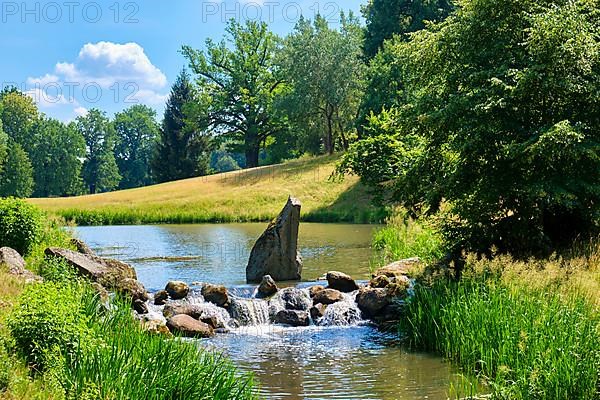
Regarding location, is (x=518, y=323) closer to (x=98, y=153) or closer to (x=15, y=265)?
(x=15, y=265)

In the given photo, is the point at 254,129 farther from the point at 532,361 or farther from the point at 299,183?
the point at 532,361

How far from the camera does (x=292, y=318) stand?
14.9 m

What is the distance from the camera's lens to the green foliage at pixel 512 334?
7.87 m

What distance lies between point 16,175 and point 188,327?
7363cm

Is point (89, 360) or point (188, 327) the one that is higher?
point (89, 360)

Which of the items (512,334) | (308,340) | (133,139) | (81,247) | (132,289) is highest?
(133,139)

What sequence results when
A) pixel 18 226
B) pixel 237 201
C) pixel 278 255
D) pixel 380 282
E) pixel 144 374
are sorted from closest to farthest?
pixel 144 374
pixel 380 282
pixel 18 226
pixel 278 255
pixel 237 201

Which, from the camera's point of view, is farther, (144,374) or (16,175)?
(16,175)

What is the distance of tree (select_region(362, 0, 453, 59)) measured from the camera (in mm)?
55781

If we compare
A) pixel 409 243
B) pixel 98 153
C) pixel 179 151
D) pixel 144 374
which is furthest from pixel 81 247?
pixel 98 153

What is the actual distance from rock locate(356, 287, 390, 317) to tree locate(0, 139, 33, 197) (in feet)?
235

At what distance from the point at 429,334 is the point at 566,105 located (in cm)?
675

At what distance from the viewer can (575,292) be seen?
10508mm

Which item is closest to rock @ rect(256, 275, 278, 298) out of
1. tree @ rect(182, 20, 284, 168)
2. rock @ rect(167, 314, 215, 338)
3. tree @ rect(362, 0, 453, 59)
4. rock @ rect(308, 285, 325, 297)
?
rock @ rect(308, 285, 325, 297)
